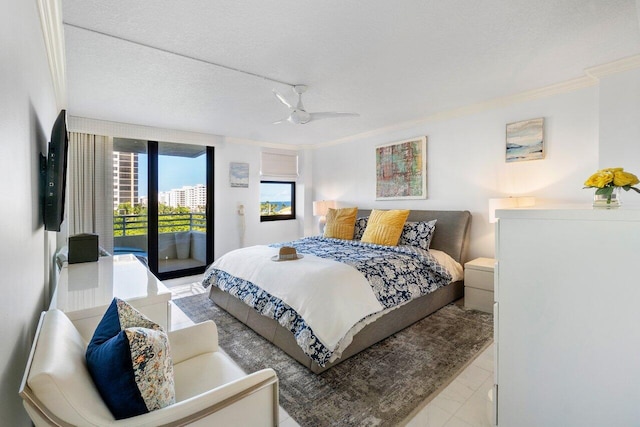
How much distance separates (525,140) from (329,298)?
2.85 metres

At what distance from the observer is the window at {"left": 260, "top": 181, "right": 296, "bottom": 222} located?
5.71 metres

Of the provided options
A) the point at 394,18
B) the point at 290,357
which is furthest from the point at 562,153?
the point at 290,357

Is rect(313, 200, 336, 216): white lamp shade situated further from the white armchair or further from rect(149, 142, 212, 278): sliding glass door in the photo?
the white armchair

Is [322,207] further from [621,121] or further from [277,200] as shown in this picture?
[621,121]

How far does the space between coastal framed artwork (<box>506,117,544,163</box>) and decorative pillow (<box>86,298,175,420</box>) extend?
3781 millimetres

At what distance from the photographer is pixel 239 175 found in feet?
17.2

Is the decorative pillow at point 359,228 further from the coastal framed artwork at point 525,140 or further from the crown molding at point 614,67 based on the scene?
the crown molding at point 614,67

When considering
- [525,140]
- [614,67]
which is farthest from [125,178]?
[614,67]

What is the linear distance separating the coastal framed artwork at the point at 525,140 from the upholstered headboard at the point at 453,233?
2.76 feet

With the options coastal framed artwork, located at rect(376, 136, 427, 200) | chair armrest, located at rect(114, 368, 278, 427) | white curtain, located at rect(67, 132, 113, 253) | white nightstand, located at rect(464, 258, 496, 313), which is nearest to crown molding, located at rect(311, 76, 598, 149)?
coastal framed artwork, located at rect(376, 136, 427, 200)

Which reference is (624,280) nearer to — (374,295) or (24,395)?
(374,295)

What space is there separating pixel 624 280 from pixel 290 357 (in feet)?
6.84

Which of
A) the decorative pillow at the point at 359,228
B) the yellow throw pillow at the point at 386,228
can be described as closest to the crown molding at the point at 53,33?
the yellow throw pillow at the point at 386,228

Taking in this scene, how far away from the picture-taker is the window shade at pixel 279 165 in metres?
5.56
